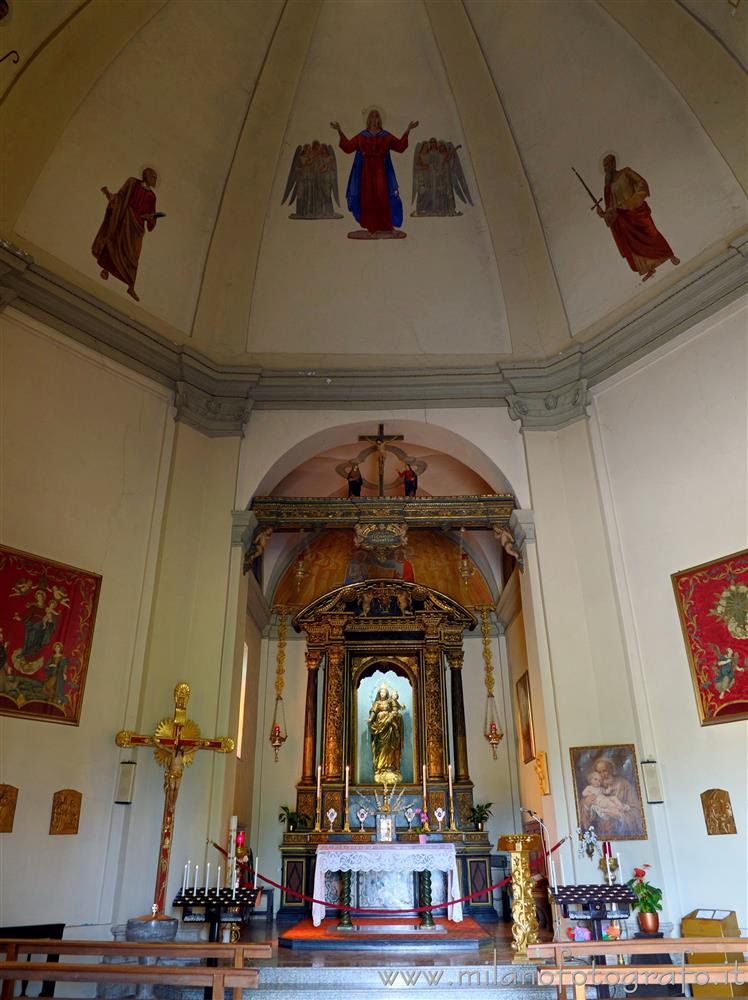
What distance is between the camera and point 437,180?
1040cm

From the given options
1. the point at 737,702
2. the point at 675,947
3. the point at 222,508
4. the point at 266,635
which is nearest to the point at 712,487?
the point at 737,702

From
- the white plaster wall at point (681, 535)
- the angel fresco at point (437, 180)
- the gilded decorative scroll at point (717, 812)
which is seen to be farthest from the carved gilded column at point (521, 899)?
the angel fresco at point (437, 180)

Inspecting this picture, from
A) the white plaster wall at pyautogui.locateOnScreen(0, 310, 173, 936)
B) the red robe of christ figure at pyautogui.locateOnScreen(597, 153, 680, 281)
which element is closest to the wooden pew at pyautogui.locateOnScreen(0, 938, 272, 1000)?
the white plaster wall at pyautogui.locateOnScreen(0, 310, 173, 936)

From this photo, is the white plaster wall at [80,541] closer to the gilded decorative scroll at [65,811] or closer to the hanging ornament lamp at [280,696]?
the gilded decorative scroll at [65,811]

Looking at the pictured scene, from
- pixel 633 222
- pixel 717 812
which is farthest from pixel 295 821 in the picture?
pixel 633 222

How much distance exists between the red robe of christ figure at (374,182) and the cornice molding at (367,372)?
2138mm

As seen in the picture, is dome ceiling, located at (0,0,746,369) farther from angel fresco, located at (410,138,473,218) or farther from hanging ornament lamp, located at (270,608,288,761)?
hanging ornament lamp, located at (270,608,288,761)

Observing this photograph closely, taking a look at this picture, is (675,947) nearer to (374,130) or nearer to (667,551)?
(667,551)

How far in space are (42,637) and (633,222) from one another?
8.21 metres

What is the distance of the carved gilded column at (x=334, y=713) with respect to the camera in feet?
38.9

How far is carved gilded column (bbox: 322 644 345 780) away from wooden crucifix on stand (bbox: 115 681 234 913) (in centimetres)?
426

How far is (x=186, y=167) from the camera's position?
31.7 feet

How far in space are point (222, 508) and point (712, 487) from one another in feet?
18.7

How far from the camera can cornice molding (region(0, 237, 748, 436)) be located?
8008mm
